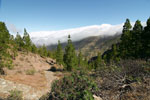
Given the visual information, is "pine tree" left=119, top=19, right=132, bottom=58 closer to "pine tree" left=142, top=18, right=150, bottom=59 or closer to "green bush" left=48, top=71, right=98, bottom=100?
"pine tree" left=142, top=18, right=150, bottom=59

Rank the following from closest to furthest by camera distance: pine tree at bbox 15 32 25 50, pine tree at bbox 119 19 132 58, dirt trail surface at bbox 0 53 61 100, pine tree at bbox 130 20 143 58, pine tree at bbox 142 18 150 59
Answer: dirt trail surface at bbox 0 53 61 100, pine tree at bbox 142 18 150 59, pine tree at bbox 130 20 143 58, pine tree at bbox 119 19 132 58, pine tree at bbox 15 32 25 50

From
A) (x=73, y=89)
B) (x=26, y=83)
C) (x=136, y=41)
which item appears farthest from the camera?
(x=136, y=41)

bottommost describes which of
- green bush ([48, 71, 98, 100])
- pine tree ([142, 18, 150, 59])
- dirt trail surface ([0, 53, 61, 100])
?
dirt trail surface ([0, 53, 61, 100])

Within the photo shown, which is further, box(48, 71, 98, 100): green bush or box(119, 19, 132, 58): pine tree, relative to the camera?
box(119, 19, 132, 58): pine tree

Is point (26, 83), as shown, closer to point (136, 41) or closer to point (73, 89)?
point (73, 89)

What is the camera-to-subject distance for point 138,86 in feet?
20.1

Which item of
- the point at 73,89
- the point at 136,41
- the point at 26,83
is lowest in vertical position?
the point at 26,83

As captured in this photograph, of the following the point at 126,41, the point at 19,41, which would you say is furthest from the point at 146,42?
the point at 19,41

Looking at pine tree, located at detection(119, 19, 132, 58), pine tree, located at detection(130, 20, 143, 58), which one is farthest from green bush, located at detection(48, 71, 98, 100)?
pine tree, located at detection(119, 19, 132, 58)

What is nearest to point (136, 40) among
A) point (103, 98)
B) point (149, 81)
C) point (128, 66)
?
point (128, 66)

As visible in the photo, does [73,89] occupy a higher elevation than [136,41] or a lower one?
lower

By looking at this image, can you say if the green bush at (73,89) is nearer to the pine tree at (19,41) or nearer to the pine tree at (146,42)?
the pine tree at (146,42)

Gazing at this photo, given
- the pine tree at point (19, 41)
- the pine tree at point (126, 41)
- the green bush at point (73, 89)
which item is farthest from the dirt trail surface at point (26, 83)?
the pine tree at point (19, 41)

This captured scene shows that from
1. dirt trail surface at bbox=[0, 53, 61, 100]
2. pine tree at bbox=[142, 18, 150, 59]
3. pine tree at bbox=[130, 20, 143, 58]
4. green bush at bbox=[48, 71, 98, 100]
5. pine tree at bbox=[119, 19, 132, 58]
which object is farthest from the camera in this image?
pine tree at bbox=[119, 19, 132, 58]
